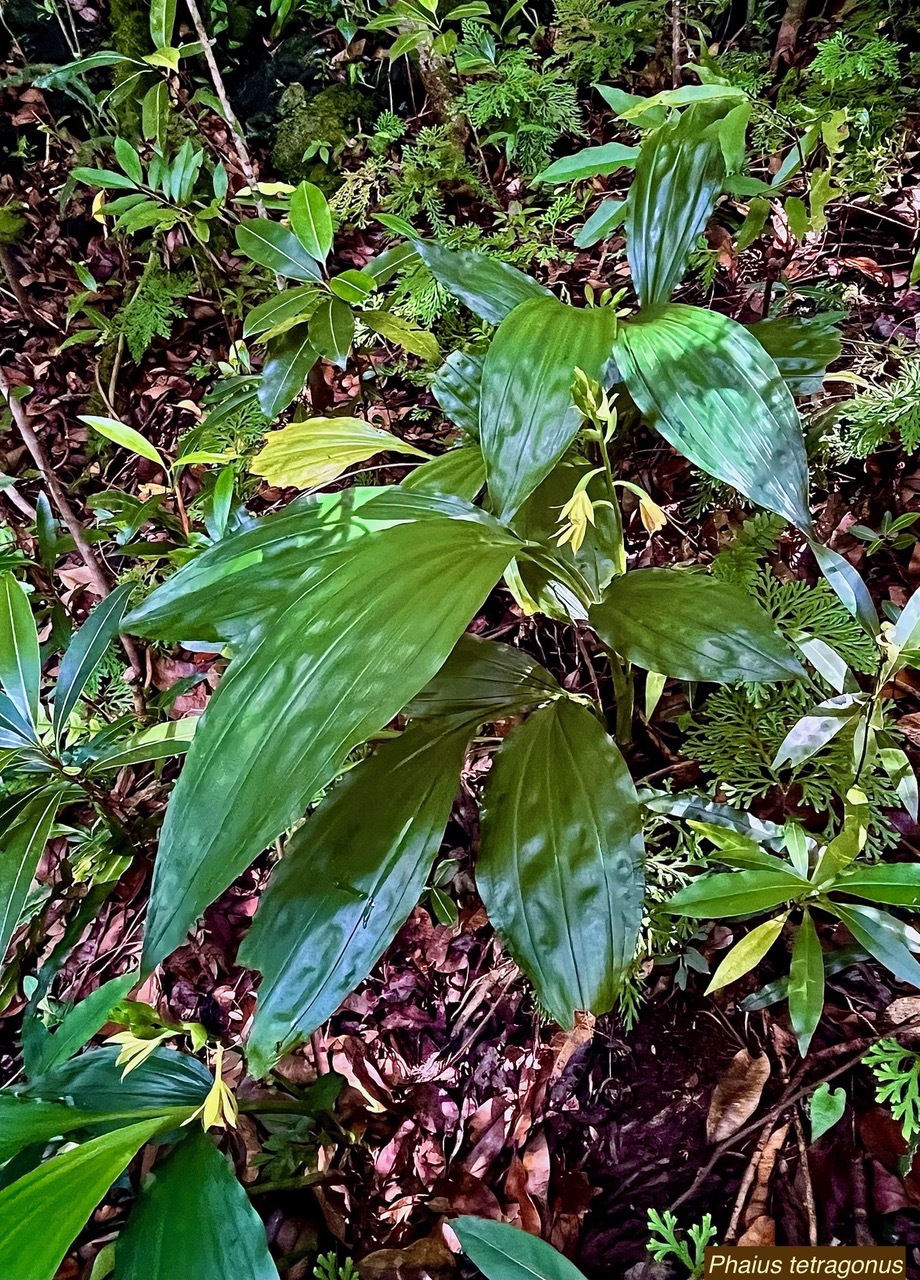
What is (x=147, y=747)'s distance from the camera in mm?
803

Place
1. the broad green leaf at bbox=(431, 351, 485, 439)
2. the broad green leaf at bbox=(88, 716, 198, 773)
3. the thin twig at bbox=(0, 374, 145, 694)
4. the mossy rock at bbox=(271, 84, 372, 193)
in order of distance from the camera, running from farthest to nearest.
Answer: the mossy rock at bbox=(271, 84, 372, 193) → the thin twig at bbox=(0, 374, 145, 694) → the broad green leaf at bbox=(431, 351, 485, 439) → the broad green leaf at bbox=(88, 716, 198, 773)

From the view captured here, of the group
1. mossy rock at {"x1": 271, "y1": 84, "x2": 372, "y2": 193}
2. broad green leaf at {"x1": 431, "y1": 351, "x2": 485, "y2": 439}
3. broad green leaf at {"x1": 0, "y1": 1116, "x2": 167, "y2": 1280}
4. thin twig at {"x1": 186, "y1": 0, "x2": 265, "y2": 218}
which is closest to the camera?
broad green leaf at {"x1": 0, "y1": 1116, "x2": 167, "y2": 1280}

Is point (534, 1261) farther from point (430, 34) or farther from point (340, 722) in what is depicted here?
point (430, 34)

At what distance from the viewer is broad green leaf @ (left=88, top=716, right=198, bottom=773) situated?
2.61ft

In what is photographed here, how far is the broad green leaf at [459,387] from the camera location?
0.90m

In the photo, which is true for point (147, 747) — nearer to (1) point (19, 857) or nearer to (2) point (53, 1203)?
(1) point (19, 857)

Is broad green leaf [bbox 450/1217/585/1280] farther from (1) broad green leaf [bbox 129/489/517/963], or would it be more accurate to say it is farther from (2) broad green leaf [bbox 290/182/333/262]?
(2) broad green leaf [bbox 290/182/333/262]

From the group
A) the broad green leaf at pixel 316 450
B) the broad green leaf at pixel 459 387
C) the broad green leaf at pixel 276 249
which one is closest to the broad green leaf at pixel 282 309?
the broad green leaf at pixel 276 249

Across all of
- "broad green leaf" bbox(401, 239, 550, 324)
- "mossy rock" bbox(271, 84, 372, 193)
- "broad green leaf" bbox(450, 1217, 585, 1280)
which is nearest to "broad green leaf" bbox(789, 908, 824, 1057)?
"broad green leaf" bbox(450, 1217, 585, 1280)

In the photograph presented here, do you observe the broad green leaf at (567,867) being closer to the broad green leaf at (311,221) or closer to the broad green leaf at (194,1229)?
the broad green leaf at (194,1229)

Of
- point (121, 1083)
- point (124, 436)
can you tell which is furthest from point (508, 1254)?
point (124, 436)

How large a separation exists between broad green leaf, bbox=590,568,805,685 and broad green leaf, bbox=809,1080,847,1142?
1.21 ft

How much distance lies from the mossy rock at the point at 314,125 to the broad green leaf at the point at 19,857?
1.70 m

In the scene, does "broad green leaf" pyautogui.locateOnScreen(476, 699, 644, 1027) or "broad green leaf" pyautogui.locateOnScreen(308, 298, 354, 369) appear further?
"broad green leaf" pyautogui.locateOnScreen(308, 298, 354, 369)
